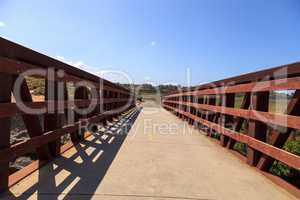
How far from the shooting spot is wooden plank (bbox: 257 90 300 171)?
277 cm

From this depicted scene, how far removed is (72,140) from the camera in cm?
466

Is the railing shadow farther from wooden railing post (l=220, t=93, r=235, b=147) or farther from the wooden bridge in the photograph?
wooden railing post (l=220, t=93, r=235, b=147)

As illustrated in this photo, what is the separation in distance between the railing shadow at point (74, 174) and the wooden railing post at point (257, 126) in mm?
1823

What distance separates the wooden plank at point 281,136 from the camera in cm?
277

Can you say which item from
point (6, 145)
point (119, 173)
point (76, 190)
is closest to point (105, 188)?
point (76, 190)

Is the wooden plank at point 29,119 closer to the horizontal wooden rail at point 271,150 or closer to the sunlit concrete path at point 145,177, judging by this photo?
the sunlit concrete path at point 145,177

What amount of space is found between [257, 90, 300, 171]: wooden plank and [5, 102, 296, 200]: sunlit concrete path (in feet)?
0.47

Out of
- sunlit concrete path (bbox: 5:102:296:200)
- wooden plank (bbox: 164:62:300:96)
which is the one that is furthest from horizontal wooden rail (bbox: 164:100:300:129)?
sunlit concrete path (bbox: 5:102:296:200)

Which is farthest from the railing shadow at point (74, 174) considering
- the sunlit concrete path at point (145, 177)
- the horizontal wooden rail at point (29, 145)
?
the horizontal wooden rail at point (29, 145)

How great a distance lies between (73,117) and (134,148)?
1.12 metres

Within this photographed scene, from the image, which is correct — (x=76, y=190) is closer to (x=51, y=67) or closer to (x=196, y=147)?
(x=51, y=67)

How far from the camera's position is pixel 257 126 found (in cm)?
353

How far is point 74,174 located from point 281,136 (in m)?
2.25

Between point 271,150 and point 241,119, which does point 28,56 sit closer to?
point 271,150
